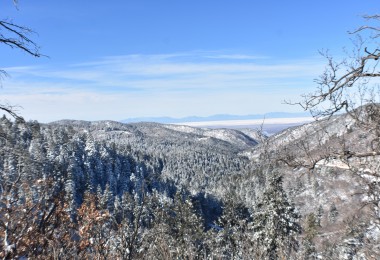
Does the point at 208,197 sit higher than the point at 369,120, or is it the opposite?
the point at 369,120

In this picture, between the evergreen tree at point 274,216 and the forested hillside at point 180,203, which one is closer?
the forested hillside at point 180,203

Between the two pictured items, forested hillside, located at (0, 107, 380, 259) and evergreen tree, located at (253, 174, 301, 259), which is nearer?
forested hillside, located at (0, 107, 380, 259)

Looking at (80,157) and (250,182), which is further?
(250,182)

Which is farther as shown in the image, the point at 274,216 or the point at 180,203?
the point at 180,203

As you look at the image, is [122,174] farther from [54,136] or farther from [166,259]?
[166,259]

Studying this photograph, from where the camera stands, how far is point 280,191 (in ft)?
102

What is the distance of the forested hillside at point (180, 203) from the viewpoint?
7973 mm

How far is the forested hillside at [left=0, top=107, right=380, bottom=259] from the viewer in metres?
7.97

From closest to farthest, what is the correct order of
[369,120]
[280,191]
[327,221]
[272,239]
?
1. [369,120]
2. [272,239]
3. [280,191]
4. [327,221]

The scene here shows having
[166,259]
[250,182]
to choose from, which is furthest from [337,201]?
[166,259]

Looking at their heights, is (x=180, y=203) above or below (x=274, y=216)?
below

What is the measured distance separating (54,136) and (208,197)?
5927cm

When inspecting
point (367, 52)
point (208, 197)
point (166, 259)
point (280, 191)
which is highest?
point (367, 52)

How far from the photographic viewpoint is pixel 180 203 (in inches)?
1496
